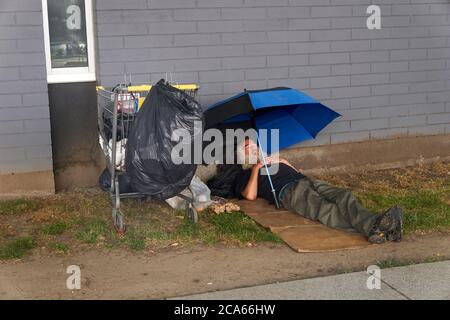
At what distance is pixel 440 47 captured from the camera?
815 centimetres

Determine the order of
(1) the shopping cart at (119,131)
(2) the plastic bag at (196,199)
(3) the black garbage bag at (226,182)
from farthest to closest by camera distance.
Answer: (3) the black garbage bag at (226,182) → (2) the plastic bag at (196,199) → (1) the shopping cart at (119,131)

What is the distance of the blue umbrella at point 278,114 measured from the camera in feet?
19.8

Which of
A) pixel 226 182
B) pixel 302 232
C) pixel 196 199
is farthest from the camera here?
pixel 226 182

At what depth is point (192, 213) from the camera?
601 cm

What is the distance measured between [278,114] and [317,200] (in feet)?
3.42

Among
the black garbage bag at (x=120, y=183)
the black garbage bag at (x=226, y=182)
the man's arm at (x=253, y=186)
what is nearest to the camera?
the black garbage bag at (x=120, y=183)

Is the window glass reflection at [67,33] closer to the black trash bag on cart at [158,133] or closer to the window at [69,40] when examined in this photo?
the window at [69,40]

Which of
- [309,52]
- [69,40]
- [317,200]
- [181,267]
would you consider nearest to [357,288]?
[181,267]

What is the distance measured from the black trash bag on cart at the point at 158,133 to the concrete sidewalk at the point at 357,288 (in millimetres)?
1327

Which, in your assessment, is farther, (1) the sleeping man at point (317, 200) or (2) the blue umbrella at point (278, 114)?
(2) the blue umbrella at point (278, 114)

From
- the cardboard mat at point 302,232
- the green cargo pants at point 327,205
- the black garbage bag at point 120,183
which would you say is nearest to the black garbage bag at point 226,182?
the cardboard mat at point 302,232

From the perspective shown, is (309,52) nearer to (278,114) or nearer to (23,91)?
(278,114)

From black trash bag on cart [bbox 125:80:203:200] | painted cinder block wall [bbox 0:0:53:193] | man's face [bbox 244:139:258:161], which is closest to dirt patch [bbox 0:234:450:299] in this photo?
black trash bag on cart [bbox 125:80:203:200]
